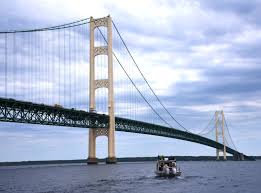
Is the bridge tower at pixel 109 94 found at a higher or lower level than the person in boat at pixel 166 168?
higher

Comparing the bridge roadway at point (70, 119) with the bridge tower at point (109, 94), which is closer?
the bridge roadway at point (70, 119)

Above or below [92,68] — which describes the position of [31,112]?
below

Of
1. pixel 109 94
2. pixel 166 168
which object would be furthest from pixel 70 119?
pixel 166 168

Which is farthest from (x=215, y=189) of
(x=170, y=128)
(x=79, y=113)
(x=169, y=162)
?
(x=170, y=128)

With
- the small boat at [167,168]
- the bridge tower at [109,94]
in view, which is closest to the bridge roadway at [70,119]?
the bridge tower at [109,94]

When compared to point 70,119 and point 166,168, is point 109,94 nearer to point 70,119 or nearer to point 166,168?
point 70,119

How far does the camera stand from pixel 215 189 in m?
42.6

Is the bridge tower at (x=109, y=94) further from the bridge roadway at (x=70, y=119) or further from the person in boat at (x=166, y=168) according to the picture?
the person in boat at (x=166, y=168)

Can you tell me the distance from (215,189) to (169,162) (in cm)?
1800

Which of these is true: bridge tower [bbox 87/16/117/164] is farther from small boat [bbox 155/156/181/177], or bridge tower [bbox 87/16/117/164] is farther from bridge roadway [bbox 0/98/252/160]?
small boat [bbox 155/156/181/177]

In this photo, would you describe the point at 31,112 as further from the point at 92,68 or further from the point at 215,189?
the point at 215,189

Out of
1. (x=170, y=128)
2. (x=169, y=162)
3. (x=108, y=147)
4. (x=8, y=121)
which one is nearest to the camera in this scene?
(x=169, y=162)

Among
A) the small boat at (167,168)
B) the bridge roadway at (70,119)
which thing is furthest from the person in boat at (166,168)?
the bridge roadway at (70,119)

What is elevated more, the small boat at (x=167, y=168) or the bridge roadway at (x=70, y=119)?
the bridge roadway at (x=70, y=119)
